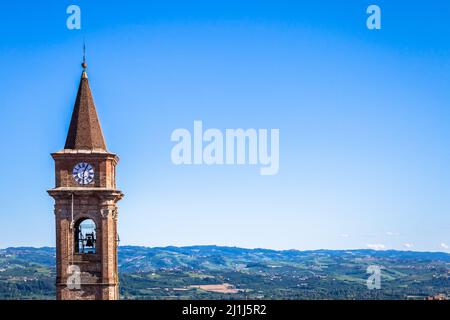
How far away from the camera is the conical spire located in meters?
50.5

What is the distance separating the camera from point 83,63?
52469mm

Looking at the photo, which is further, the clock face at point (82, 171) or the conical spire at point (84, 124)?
the conical spire at point (84, 124)

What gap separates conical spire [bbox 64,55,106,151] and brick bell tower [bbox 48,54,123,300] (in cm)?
6

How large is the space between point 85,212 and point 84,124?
19.0 ft

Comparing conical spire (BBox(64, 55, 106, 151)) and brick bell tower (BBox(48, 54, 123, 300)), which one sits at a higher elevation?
conical spire (BBox(64, 55, 106, 151))

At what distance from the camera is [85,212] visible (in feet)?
165

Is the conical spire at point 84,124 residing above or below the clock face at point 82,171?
above

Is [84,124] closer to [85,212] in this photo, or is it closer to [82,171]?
[82,171]

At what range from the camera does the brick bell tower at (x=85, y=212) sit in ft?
163

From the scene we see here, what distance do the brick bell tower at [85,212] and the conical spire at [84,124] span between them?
2.5 inches
